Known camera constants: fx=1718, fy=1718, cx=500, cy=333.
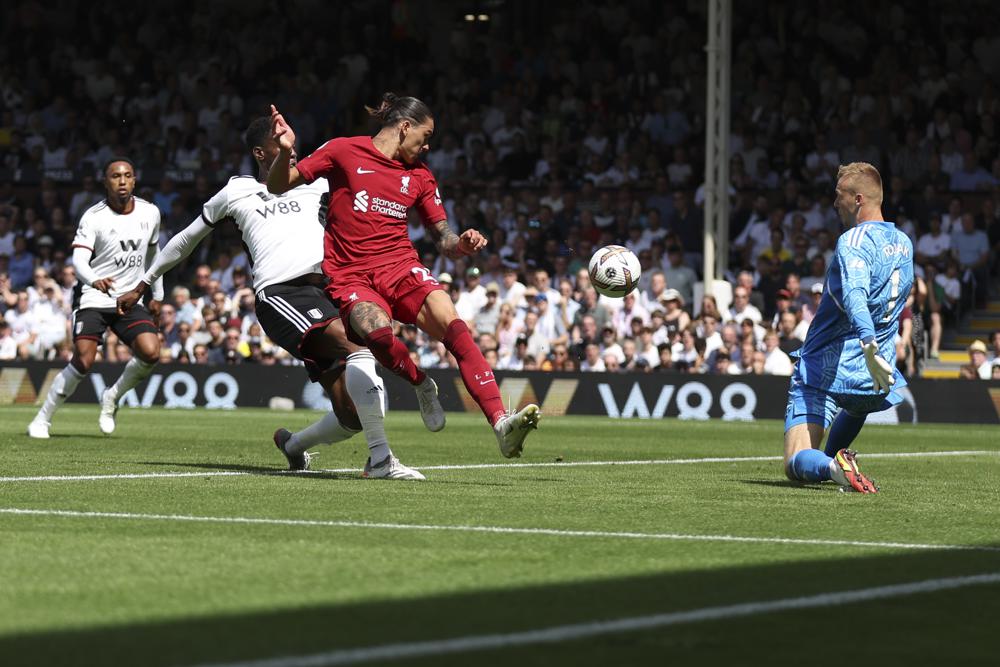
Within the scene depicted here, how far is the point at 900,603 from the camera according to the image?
17.9ft

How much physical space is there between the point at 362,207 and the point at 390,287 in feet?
1.64

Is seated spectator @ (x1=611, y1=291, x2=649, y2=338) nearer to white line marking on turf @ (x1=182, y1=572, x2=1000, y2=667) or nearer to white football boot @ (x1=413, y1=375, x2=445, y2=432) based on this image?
white football boot @ (x1=413, y1=375, x2=445, y2=432)

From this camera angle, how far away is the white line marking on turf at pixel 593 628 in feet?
14.1

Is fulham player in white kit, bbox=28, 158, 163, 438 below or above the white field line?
above

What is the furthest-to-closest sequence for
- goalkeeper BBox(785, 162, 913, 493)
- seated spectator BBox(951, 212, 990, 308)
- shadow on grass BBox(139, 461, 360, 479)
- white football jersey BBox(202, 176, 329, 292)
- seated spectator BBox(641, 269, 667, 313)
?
seated spectator BBox(641, 269, 667, 313) → seated spectator BBox(951, 212, 990, 308) → white football jersey BBox(202, 176, 329, 292) → shadow on grass BBox(139, 461, 360, 479) → goalkeeper BBox(785, 162, 913, 493)

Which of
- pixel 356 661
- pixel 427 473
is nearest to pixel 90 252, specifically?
pixel 427 473

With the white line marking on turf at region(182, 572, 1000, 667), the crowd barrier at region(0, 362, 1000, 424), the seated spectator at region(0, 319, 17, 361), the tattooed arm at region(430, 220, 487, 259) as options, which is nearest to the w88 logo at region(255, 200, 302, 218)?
the tattooed arm at region(430, 220, 487, 259)

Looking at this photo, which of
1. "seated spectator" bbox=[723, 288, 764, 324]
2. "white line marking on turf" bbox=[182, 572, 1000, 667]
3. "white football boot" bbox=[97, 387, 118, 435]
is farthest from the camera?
"seated spectator" bbox=[723, 288, 764, 324]

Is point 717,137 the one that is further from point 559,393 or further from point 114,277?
point 114,277

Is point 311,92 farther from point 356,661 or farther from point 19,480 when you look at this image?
point 356,661

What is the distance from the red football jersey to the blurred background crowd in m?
11.8

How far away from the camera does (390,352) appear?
9719 millimetres

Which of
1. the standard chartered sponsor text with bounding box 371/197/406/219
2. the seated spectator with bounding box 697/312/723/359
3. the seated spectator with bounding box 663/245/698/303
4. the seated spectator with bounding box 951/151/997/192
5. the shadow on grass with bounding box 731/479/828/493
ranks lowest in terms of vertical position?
the shadow on grass with bounding box 731/479/828/493

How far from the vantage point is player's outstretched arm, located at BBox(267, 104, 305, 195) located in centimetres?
937
